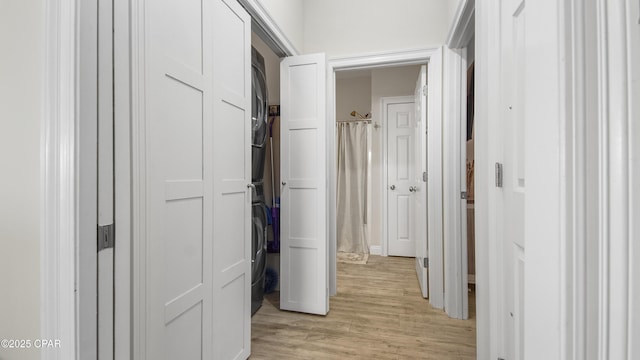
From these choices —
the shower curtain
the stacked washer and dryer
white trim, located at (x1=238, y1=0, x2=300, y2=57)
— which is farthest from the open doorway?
white trim, located at (x1=238, y1=0, x2=300, y2=57)

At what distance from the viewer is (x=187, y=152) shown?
45.8 inches

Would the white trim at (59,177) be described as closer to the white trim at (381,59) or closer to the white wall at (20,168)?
the white wall at (20,168)

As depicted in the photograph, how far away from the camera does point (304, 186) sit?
2.24 m

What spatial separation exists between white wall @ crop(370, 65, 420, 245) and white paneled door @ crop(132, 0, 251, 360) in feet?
8.53

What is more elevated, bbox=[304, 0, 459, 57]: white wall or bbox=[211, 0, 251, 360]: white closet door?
bbox=[304, 0, 459, 57]: white wall

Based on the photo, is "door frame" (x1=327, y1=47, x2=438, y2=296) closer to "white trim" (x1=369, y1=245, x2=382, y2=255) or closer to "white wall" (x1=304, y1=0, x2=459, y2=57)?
"white wall" (x1=304, y1=0, x2=459, y2=57)

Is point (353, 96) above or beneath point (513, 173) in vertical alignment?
above

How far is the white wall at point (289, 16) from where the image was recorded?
194 cm

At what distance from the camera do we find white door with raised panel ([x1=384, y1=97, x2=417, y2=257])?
380 cm

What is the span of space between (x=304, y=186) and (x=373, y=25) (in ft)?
5.06

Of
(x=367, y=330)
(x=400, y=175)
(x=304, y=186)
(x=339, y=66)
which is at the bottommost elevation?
(x=367, y=330)

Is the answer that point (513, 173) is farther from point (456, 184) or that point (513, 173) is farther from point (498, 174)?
point (456, 184)

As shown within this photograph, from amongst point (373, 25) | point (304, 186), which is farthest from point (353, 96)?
point (304, 186)

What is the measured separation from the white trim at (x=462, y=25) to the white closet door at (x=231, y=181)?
4.44 ft
